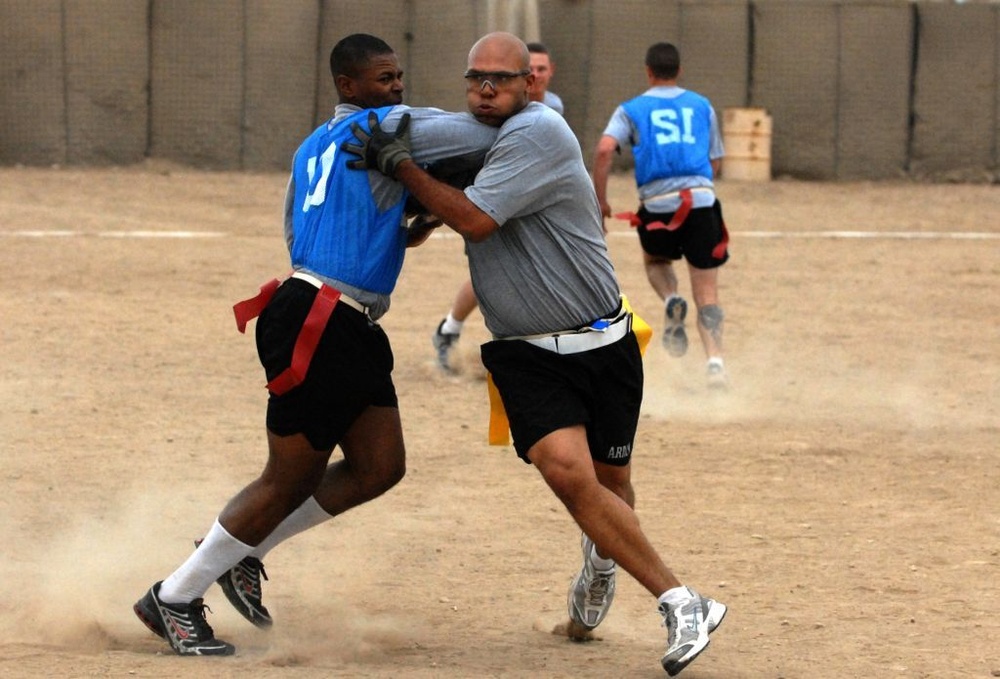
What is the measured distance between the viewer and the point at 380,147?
504cm

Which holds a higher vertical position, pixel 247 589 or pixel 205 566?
pixel 205 566

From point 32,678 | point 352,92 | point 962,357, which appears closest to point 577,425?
point 352,92

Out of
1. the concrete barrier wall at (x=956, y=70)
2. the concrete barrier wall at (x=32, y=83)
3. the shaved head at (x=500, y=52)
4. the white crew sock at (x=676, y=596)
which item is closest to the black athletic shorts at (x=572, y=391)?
the white crew sock at (x=676, y=596)

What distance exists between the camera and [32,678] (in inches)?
191

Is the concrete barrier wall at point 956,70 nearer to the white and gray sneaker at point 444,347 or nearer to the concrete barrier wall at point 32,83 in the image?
the concrete barrier wall at point 32,83

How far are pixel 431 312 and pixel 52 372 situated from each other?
361 centimetres

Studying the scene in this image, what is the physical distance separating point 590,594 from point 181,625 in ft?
4.53

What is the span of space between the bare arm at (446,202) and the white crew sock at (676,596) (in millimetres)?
1280

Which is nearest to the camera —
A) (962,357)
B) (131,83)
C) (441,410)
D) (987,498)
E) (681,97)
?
(987,498)

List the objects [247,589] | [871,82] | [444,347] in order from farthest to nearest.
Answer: [871,82] → [444,347] → [247,589]

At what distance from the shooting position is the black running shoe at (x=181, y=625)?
5.40m

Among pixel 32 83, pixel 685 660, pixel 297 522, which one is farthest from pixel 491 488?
pixel 32 83

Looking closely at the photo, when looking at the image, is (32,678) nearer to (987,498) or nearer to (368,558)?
(368,558)

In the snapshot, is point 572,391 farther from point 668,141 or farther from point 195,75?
point 195,75
